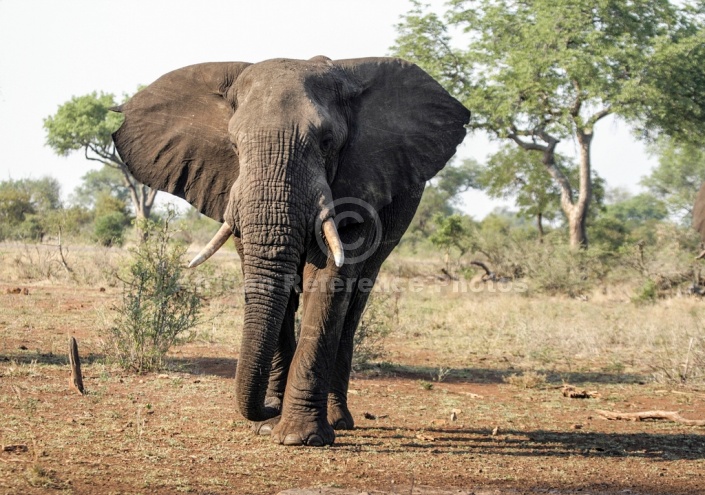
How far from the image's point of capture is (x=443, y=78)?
26719mm

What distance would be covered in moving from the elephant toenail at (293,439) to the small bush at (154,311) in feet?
9.75

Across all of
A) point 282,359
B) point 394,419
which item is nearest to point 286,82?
point 282,359

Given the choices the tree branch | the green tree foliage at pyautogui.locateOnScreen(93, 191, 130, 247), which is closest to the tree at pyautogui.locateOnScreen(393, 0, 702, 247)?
Result: the tree branch

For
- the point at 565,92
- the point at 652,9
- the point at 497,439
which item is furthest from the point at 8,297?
the point at 652,9

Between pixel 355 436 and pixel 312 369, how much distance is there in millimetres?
866

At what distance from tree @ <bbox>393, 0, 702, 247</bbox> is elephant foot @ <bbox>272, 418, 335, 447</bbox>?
60.3 ft

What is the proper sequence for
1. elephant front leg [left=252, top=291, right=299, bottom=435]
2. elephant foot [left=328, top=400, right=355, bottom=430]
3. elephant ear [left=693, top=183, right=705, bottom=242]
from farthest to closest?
elephant ear [left=693, top=183, right=705, bottom=242] → elephant foot [left=328, top=400, right=355, bottom=430] → elephant front leg [left=252, top=291, right=299, bottom=435]

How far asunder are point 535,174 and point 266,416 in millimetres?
25904

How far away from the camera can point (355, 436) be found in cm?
650

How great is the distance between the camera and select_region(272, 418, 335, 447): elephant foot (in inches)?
231

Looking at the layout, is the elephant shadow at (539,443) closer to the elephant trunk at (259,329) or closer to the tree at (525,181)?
the elephant trunk at (259,329)

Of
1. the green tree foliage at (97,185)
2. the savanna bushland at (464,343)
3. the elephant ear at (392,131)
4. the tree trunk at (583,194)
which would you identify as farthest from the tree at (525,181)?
the green tree foliage at (97,185)

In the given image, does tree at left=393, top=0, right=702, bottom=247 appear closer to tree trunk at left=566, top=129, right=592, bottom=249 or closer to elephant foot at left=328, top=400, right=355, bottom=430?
tree trunk at left=566, top=129, right=592, bottom=249

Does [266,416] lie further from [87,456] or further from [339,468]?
[87,456]
